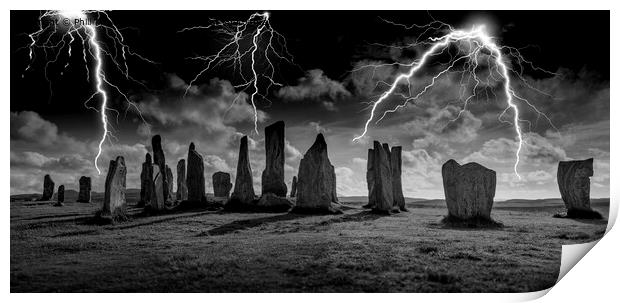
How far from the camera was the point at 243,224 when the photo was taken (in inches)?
657

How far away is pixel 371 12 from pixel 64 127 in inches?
420

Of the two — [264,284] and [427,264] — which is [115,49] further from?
[427,264]

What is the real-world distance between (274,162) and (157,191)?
18.5 ft

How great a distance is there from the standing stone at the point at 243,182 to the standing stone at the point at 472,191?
33.3ft

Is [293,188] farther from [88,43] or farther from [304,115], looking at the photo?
[88,43]

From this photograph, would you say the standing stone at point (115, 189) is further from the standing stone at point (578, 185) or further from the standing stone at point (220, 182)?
the standing stone at point (578, 185)

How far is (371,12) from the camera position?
1410cm

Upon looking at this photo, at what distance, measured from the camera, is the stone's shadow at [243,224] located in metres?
15.2

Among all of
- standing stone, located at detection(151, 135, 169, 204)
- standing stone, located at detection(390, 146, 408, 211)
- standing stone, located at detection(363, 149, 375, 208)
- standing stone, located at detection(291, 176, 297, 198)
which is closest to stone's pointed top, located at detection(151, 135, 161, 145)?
standing stone, located at detection(151, 135, 169, 204)

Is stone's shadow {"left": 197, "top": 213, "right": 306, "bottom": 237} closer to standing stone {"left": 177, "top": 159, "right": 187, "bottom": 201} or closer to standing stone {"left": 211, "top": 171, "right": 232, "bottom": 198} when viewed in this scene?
standing stone {"left": 177, "top": 159, "right": 187, "bottom": 201}

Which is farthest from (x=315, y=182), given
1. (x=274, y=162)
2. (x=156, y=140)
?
(x=156, y=140)

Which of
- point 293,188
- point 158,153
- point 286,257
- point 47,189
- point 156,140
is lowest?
point 286,257

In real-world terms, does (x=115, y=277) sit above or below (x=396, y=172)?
below

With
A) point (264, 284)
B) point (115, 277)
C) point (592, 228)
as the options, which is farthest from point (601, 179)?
point (115, 277)
